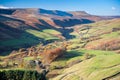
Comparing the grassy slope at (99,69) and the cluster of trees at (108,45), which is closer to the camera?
the grassy slope at (99,69)

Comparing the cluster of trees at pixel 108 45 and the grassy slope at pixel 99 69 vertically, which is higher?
the grassy slope at pixel 99 69

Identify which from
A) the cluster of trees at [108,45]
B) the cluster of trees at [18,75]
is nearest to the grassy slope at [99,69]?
the cluster of trees at [18,75]

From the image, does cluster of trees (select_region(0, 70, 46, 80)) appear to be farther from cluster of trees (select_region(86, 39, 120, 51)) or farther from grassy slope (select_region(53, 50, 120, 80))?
cluster of trees (select_region(86, 39, 120, 51))

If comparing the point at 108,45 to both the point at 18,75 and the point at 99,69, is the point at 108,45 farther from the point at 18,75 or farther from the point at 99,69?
the point at 18,75

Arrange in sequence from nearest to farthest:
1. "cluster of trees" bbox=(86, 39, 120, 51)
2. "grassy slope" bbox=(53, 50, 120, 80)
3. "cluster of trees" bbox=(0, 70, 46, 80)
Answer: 1. "grassy slope" bbox=(53, 50, 120, 80)
2. "cluster of trees" bbox=(0, 70, 46, 80)
3. "cluster of trees" bbox=(86, 39, 120, 51)

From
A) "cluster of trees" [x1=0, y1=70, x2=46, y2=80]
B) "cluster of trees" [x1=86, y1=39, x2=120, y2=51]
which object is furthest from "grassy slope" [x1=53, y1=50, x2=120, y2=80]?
"cluster of trees" [x1=86, y1=39, x2=120, y2=51]

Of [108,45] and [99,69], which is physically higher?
[99,69]

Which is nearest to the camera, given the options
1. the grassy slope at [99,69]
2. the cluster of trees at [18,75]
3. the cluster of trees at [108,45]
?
the grassy slope at [99,69]

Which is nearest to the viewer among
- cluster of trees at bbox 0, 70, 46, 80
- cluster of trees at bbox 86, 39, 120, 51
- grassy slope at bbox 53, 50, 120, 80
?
grassy slope at bbox 53, 50, 120, 80

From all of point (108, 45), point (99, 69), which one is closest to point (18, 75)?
point (99, 69)

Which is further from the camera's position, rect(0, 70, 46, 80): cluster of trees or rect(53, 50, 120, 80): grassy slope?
rect(0, 70, 46, 80): cluster of trees

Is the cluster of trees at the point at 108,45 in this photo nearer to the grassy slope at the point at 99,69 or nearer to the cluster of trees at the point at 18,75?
the grassy slope at the point at 99,69

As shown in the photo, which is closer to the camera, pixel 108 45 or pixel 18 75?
pixel 18 75
